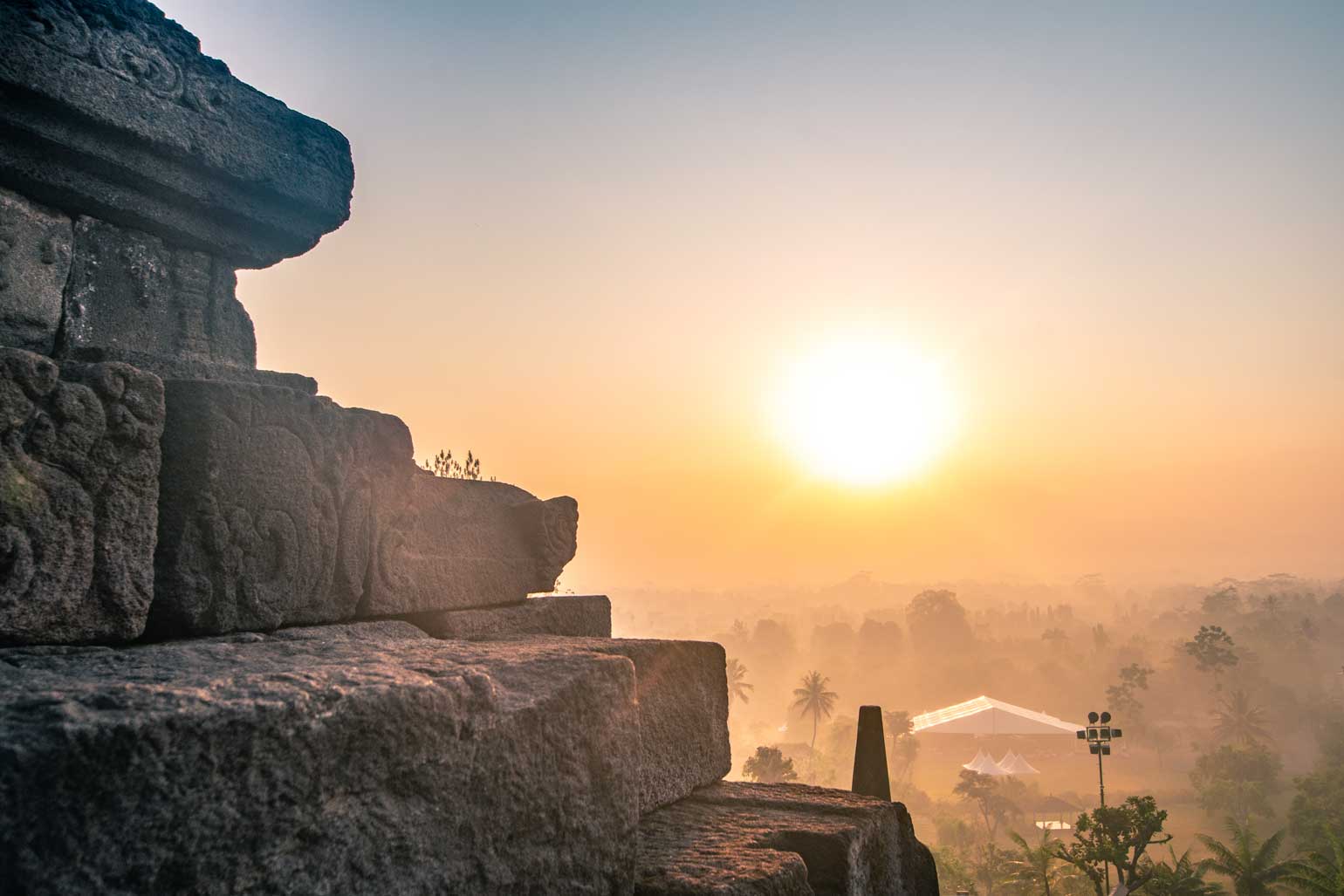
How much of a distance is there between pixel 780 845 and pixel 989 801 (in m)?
75.6

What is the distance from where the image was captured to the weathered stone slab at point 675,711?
299 centimetres

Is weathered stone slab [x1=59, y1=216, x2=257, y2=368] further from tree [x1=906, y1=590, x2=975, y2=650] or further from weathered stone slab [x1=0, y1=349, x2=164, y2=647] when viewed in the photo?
tree [x1=906, y1=590, x2=975, y2=650]

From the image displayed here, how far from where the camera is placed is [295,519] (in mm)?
2684

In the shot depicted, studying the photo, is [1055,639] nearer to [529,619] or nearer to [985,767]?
[985,767]

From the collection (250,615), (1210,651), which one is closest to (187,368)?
(250,615)

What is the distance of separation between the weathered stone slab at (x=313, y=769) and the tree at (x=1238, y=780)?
264 feet

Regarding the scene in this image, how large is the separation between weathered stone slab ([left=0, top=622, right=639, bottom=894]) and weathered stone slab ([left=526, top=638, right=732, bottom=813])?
1.87ft

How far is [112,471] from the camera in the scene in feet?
→ 7.20

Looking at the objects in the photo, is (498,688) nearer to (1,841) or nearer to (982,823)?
(1,841)

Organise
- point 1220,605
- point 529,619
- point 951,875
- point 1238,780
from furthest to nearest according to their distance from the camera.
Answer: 1. point 1220,605
2. point 1238,780
3. point 951,875
4. point 529,619

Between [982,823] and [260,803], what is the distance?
3223 inches

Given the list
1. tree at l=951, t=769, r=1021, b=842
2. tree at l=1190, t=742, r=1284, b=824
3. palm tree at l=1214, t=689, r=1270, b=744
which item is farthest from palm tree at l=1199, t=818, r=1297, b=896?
palm tree at l=1214, t=689, r=1270, b=744

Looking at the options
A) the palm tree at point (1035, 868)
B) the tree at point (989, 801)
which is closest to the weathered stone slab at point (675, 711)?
the palm tree at point (1035, 868)

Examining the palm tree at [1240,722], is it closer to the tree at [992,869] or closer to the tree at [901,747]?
the tree at [901,747]
